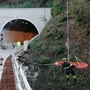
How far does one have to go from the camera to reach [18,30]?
62156 mm

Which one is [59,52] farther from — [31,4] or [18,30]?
[18,30]

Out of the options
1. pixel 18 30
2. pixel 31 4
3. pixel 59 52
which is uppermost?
pixel 31 4

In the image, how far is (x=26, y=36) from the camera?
204ft

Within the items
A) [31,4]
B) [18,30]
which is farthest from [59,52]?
[18,30]

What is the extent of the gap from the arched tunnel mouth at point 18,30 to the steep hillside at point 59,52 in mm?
20591

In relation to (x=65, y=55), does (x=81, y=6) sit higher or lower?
higher

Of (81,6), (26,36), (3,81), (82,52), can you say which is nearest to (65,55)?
(82,52)

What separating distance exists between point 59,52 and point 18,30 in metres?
35.4

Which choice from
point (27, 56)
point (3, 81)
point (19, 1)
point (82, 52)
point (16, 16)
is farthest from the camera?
point (19, 1)

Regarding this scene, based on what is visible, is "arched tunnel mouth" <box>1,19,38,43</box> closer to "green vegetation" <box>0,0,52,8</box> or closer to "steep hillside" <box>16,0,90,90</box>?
"green vegetation" <box>0,0,52,8</box>

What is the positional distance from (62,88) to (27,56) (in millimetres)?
10405

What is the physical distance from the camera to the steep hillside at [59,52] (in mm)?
22708

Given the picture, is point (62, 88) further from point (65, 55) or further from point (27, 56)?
point (27, 56)

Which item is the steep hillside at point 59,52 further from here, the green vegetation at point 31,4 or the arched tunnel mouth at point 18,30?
the arched tunnel mouth at point 18,30
